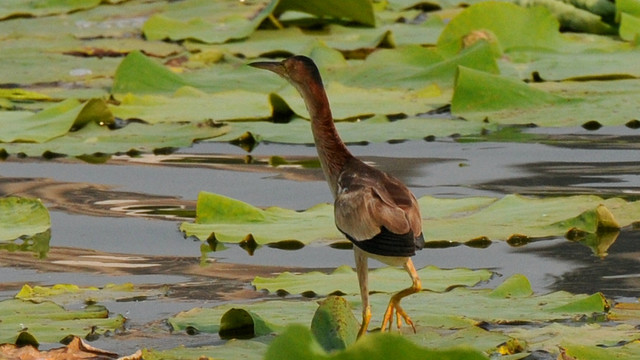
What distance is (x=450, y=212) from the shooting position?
4598 mm

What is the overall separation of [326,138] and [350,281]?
0.42m

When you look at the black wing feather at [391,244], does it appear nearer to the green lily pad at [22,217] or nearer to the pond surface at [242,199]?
the pond surface at [242,199]

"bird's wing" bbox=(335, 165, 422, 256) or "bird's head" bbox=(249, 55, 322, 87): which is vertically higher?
"bird's head" bbox=(249, 55, 322, 87)

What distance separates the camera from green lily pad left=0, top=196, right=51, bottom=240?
4.53m

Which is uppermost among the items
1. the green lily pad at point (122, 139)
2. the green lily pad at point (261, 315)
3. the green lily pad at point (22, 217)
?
the green lily pad at point (261, 315)

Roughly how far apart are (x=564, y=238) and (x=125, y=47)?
4481 mm

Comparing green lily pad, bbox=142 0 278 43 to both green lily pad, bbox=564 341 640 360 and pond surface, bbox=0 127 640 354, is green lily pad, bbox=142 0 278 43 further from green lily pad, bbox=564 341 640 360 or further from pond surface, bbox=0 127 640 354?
green lily pad, bbox=564 341 640 360

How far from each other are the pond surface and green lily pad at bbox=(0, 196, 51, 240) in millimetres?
79

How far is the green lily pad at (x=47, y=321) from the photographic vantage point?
10.9ft

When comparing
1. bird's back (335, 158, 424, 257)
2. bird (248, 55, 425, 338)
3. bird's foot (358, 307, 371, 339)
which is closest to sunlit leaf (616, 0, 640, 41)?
bird (248, 55, 425, 338)

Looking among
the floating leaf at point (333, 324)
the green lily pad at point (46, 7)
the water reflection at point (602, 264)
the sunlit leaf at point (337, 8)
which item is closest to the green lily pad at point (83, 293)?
the floating leaf at point (333, 324)

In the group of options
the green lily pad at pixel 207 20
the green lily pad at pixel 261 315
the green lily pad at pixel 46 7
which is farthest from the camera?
the green lily pad at pixel 46 7

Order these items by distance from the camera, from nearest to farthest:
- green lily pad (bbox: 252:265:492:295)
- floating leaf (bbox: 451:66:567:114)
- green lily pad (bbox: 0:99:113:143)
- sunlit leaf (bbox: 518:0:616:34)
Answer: green lily pad (bbox: 252:265:492:295), green lily pad (bbox: 0:99:113:143), floating leaf (bbox: 451:66:567:114), sunlit leaf (bbox: 518:0:616:34)

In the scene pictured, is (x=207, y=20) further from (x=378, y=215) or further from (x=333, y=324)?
(x=333, y=324)
